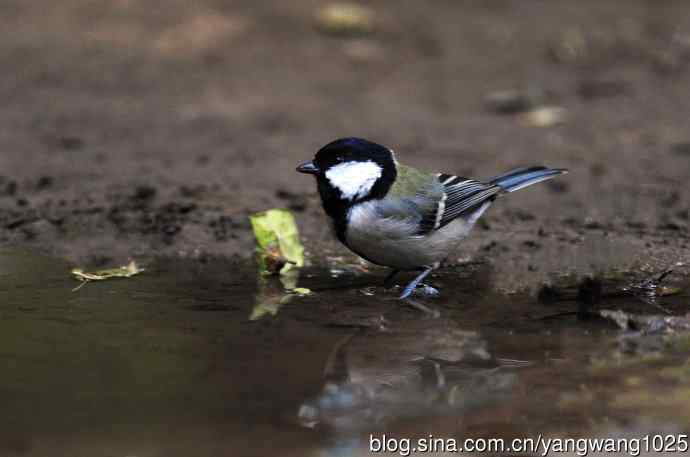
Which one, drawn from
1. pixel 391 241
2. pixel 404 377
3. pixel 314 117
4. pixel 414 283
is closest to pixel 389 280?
pixel 414 283

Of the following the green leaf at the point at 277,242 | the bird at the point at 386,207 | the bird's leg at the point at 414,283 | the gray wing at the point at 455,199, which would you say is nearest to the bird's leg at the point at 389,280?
the bird at the point at 386,207

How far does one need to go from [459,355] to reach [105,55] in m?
7.20

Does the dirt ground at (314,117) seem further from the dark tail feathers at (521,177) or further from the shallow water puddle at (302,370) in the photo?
the shallow water puddle at (302,370)

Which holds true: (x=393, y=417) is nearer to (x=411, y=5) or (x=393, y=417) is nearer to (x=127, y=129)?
(x=127, y=129)

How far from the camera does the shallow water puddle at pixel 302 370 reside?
3.50 metres

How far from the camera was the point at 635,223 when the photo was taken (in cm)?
668

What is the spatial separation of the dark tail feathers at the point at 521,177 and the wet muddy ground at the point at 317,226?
41 centimetres

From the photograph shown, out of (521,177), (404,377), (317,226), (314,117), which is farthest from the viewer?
(314,117)

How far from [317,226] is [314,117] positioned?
3087mm

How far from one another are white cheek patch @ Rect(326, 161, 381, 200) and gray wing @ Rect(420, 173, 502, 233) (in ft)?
1.26

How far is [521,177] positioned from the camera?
6.05 m

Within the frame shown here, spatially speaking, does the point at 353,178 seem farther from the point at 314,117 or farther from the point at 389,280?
the point at 314,117

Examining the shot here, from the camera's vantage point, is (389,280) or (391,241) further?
(389,280)

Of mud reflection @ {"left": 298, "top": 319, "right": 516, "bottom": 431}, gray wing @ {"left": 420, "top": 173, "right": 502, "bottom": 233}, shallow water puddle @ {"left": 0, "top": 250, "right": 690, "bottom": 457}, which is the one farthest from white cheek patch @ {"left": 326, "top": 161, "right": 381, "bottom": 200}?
mud reflection @ {"left": 298, "top": 319, "right": 516, "bottom": 431}
